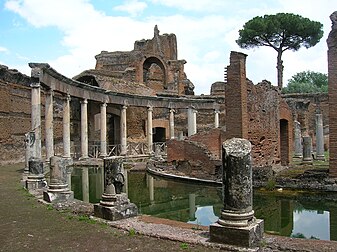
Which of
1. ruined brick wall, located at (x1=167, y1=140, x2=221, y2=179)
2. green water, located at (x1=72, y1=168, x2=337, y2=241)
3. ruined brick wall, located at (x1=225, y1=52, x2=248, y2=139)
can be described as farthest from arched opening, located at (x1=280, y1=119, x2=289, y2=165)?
green water, located at (x1=72, y1=168, x2=337, y2=241)

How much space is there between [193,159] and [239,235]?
480 inches

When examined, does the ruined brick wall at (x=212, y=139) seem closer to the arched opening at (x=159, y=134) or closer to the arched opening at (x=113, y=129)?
the arched opening at (x=113, y=129)

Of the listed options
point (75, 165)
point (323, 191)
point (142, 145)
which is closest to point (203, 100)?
point (142, 145)

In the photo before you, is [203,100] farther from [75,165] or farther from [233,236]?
[233,236]

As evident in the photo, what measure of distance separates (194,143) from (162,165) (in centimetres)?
264

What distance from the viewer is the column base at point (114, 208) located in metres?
7.07

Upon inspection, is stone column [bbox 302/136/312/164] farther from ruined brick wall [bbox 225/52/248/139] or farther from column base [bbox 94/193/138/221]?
column base [bbox 94/193/138/221]

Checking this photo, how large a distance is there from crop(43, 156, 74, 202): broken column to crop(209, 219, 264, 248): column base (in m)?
4.78

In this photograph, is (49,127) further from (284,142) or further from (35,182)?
(284,142)

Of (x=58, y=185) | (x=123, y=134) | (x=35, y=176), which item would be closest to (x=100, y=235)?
(x=58, y=185)

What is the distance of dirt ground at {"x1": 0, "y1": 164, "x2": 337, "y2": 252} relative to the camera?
5.43 metres

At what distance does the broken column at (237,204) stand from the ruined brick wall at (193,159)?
954cm

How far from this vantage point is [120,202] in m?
7.26

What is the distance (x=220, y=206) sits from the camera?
1088 centimetres
